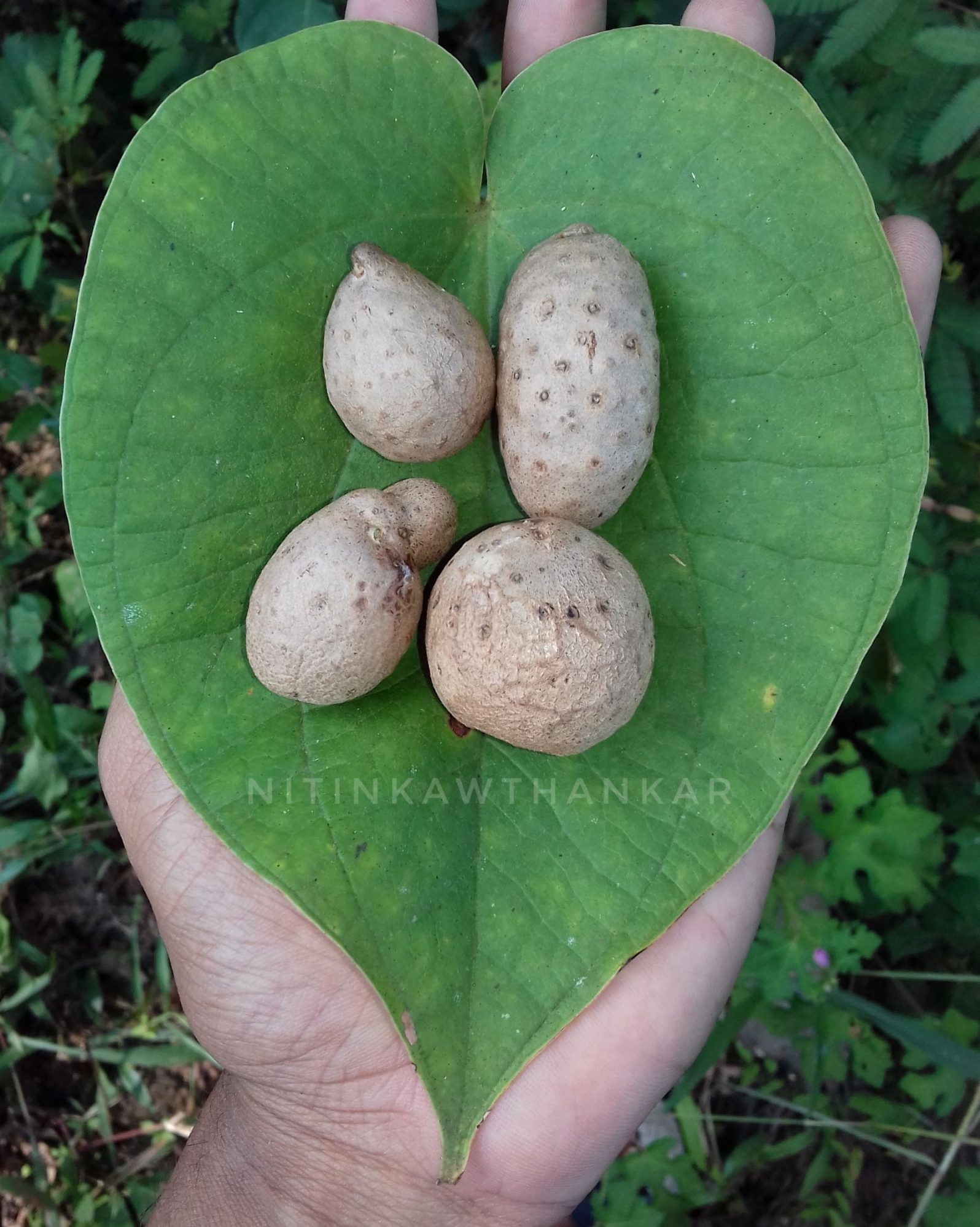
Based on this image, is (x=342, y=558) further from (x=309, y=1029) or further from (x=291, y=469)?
(x=309, y=1029)

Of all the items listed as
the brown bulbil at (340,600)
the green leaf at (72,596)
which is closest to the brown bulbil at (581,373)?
the brown bulbil at (340,600)

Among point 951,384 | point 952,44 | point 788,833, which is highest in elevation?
point 952,44

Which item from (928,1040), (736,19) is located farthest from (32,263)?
(928,1040)

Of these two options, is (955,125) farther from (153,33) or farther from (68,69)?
(68,69)

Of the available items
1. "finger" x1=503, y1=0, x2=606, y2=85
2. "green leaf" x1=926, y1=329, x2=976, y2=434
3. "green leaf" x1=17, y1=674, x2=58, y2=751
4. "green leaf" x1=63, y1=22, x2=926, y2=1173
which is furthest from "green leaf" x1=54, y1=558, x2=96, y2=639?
"green leaf" x1=926, y1=329, x2=976, y2=434

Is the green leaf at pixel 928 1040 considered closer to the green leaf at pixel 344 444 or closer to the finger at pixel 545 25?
the green leaf at pixel 344 444

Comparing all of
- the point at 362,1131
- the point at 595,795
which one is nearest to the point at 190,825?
the point at 362,1131

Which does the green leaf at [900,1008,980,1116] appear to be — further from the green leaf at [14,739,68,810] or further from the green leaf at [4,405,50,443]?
the green leaf at [4,405,50,443]
